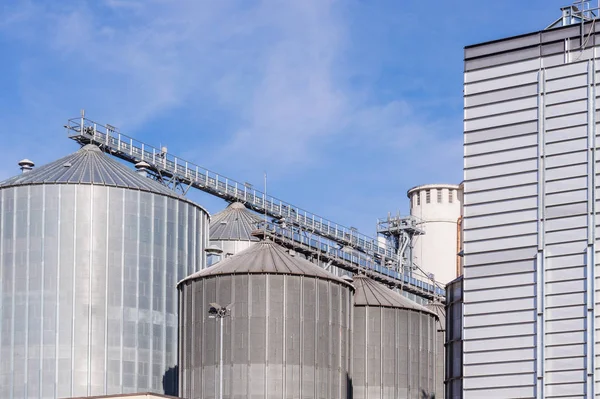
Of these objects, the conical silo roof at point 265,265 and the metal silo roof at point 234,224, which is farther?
the metal silo roof at point 234,224

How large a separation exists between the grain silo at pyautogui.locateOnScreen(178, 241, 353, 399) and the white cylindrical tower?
50303 mm

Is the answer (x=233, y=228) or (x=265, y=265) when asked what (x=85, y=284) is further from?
(x=233, y=228)

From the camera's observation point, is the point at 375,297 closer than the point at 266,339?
No

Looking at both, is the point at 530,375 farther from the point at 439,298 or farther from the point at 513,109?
the point at 439,298

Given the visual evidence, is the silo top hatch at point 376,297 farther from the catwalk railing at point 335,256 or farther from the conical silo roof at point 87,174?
the conical silo roof at point 87,174

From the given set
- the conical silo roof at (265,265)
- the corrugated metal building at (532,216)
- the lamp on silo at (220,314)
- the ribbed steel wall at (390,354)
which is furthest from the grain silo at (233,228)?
the corrugated metal building at (532,216)

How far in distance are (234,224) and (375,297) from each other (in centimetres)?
2289

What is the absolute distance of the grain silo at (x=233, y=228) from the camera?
359ft

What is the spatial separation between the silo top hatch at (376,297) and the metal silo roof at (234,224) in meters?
17.4

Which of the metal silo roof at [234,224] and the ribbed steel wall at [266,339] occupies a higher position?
the metal silo roof at [234,224]

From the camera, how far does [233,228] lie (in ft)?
364

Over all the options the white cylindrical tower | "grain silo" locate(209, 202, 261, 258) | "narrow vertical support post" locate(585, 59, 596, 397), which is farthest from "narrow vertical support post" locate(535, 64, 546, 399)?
the white cylindrical tower

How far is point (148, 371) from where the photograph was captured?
285 ft

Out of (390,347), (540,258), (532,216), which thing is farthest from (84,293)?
(540,258)
